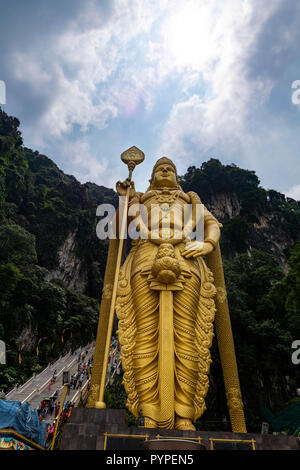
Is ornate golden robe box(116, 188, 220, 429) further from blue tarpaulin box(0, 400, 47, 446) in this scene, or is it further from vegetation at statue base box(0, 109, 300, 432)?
vegetation at statue base box(0, 109, 300, 432)

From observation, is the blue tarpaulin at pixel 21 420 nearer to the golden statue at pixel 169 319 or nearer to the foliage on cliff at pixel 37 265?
the golden statue at pixel 169 319

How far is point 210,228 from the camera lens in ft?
17.6

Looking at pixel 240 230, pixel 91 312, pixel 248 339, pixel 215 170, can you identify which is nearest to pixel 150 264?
pixel 248 339

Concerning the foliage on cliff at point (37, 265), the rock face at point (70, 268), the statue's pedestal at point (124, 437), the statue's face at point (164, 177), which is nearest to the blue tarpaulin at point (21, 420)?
the statue's pedestal at point (124, 437)

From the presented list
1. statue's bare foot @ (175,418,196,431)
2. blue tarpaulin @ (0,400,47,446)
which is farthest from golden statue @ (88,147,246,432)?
blue tarpaulin @ (0,400,47,446)

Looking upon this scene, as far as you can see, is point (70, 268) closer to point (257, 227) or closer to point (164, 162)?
point (257, 227)

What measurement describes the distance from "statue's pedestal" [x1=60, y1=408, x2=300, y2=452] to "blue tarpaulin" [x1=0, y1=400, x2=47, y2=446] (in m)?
1.24

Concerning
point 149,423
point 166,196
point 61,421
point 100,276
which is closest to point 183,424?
point 149,423

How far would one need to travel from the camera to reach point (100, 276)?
29031 mm

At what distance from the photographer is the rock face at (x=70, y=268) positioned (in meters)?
25.6

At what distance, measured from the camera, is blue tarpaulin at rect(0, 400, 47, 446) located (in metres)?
3.90

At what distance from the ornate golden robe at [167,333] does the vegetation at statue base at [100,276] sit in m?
3.33

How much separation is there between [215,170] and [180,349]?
2988cm

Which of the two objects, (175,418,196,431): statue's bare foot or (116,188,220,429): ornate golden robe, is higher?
(116,188,220,429): ornate golden robe
